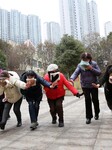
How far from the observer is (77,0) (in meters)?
63.4

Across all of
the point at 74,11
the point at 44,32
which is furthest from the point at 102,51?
the point at 44,32

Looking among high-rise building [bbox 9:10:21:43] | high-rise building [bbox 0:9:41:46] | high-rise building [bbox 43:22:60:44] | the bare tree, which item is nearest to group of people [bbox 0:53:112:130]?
the bare tree

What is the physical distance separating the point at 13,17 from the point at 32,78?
64205mm

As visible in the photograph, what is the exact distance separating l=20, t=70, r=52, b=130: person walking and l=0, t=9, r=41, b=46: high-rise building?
179 ft

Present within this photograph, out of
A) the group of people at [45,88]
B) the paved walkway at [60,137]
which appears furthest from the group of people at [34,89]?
the paved walkway at [60,137]

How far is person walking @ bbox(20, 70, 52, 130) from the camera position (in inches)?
224

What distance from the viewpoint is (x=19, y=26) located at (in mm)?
65875

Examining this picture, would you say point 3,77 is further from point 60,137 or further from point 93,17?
point 93,17

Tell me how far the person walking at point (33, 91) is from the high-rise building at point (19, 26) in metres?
54.6

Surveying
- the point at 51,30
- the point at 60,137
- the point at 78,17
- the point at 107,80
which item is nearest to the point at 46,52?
the point at 78,17

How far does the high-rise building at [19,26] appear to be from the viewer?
61.6 meters

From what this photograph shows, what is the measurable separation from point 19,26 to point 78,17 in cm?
1478

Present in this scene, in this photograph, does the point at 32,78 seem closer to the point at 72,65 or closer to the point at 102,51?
the point at 72,65

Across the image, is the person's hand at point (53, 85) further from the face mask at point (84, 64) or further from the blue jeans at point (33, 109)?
the face mask at point (84, 64)
